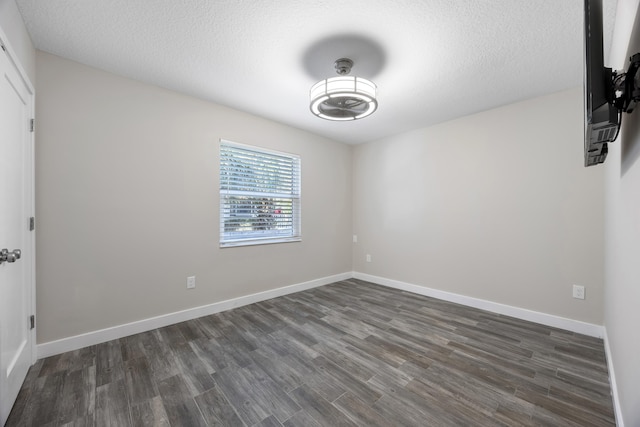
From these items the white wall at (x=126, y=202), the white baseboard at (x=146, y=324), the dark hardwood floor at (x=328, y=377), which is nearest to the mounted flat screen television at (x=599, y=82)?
the dark hardwood floor at (x=328, y=377)

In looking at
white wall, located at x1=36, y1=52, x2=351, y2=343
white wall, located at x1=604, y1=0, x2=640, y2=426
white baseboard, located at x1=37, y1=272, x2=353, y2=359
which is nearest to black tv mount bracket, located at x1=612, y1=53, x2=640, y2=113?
white wall, located at x1=604, y1=0, x2=640, y2=426

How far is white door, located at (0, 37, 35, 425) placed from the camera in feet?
4.48

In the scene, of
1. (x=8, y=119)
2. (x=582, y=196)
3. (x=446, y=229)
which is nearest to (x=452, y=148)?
(x=446, y=229)

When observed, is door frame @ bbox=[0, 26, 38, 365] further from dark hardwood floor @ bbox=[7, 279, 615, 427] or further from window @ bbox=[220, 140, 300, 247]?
window @ bbox=[220, 140, 300, 247]

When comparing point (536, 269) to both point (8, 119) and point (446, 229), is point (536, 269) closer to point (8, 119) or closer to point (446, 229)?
point (446, 229)

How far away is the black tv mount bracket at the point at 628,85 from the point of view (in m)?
0.91

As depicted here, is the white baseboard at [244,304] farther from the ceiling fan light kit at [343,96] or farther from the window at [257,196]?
the ceiling fan light kit at [343,96]

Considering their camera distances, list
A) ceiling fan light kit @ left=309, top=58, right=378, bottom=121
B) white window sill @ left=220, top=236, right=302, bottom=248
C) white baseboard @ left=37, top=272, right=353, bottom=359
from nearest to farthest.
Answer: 1. ceiling fan light kit @ left=309, top=58, right=378, bottom=121
2. white baseboard @ left=37, top=272, right=353, bottom=359
3. white window sill @ left=220, top=236, right=302, bottom=248

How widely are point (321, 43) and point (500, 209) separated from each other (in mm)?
2626

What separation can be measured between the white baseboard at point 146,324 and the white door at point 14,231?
172 mm

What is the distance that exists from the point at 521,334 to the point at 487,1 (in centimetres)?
272

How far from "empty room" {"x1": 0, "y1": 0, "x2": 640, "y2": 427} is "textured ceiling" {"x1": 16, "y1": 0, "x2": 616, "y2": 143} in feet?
0.06

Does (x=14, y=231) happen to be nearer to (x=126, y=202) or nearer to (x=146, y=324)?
(x=126, y=202)

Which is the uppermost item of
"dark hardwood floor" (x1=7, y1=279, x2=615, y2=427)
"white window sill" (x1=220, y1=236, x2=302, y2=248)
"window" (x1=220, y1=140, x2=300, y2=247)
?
"window" (x1=220, y1=140, x2=300, y2=247)
